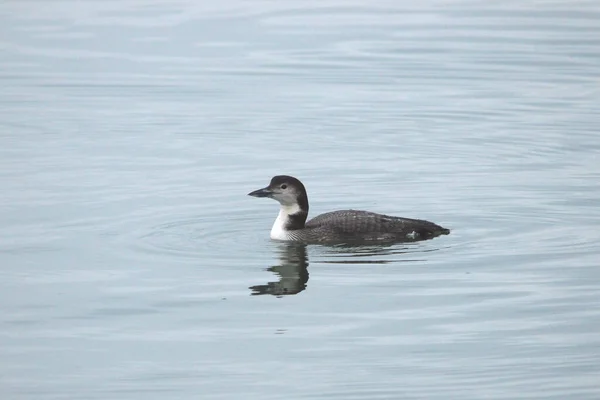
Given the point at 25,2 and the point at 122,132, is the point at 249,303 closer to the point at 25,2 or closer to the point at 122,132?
the point at 122,132

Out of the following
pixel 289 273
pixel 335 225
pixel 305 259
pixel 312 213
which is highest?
pixel 312 213

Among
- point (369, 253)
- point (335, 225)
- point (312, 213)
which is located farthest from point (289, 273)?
point (312, 213)

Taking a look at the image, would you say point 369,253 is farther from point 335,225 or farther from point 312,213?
point 312,213

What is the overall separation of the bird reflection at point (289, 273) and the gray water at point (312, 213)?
Result: 40 millimetres

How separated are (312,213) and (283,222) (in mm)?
1568

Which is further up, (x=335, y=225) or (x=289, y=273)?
(x=335, y=225)

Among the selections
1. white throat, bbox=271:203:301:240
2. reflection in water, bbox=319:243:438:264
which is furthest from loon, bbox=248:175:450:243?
reflection in water, bbox=319:243:438:264

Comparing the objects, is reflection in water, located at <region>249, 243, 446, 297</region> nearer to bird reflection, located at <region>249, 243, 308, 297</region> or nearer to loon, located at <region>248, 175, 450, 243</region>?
bird reflection, located at <region>249, 243, 308, 297</region>

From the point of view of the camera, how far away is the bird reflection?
518 inches

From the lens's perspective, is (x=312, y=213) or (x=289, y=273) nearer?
(x=289, y=273)

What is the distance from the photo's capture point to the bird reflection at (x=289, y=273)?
518 inches

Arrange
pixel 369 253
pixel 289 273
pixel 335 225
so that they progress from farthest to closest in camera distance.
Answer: pixel 335 225, pixel 369 253, pixel 289 273

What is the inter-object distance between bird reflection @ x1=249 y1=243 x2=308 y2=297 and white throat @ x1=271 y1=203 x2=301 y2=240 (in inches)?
4.8

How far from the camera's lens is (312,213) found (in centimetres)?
1677
